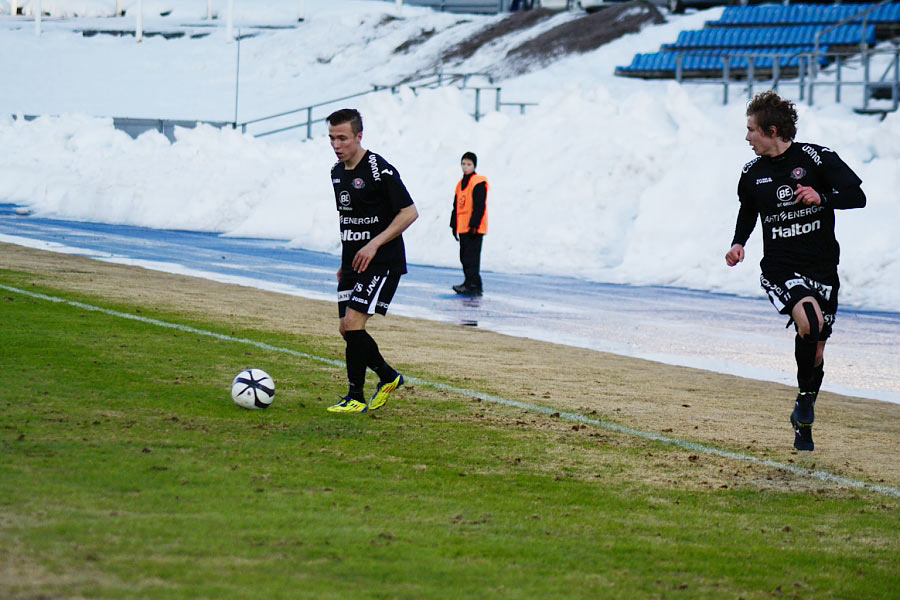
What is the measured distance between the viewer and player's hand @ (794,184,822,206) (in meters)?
7.10

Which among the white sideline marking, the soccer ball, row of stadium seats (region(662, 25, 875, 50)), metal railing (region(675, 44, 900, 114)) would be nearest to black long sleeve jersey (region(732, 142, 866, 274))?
the white sideline marking

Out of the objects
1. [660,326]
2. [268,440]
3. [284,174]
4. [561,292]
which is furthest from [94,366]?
[284,174]

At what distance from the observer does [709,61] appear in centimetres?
3756

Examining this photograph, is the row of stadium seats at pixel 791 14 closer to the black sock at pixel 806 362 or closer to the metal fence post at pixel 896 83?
the metal fence post at pixel 896 83

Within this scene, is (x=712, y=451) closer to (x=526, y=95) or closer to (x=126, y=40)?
(x=526, y=95)

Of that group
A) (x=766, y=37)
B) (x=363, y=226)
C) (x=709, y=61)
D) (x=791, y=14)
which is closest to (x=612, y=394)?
(x=363, y=226)

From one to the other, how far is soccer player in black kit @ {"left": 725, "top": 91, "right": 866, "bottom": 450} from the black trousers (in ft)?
32.9

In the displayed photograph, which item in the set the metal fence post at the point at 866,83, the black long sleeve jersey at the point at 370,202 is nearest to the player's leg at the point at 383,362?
the black long sleeve jersey at the point at 370,202

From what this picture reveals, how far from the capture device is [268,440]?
22.9 feet

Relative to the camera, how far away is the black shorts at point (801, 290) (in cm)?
743

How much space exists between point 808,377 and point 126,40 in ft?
209

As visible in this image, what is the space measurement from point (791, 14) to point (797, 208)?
36240 mm

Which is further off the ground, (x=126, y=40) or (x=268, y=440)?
(x=126, y=40)

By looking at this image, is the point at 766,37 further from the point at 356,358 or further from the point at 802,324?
the point at 356,358
